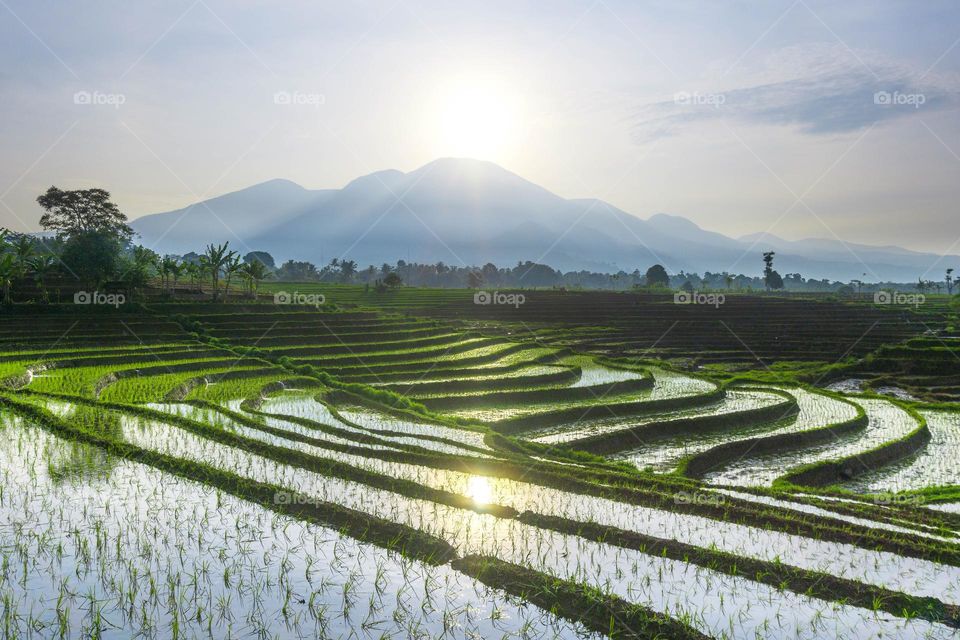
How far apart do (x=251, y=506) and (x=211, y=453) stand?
119 inches

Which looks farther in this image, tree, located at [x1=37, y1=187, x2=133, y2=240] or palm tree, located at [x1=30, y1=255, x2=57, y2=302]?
tree, located at [x1=37, y1=187, x2=133, y2=240]

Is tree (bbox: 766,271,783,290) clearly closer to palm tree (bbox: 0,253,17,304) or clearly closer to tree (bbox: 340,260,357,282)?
tree (bbox: 340,260,357,282)

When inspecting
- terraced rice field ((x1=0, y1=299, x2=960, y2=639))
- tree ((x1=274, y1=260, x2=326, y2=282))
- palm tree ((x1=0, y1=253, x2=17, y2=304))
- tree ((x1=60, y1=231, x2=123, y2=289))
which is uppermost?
tree ((x1=274, y1=260, x2=326, y2=282))

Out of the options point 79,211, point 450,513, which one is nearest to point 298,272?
Result: point 79,211

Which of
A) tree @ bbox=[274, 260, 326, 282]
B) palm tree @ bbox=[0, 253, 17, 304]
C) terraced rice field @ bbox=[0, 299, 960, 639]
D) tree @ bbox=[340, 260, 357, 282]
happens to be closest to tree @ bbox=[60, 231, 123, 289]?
palm tree @ bbox=[0, 253, 17, 304]

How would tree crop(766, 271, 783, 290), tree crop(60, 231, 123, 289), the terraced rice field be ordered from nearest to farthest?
the terraced rice field → tree crop(60, 231, 123, 289) → tree crop(766, 271, 783, 290)

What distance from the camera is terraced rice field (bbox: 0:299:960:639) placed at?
6121 millimetres

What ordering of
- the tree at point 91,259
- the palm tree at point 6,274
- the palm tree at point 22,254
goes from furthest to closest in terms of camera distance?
the tree at point 91,259, the palm tree at point 22,254, the palm tree at point 6,274

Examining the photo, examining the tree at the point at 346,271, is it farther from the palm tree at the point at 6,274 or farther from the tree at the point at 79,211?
the palm tree at the point at 6,274

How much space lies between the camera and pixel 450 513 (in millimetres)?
8961

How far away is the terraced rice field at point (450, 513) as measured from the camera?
612 cm

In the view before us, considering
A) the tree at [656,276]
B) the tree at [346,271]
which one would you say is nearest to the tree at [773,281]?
the tree at [656,276]

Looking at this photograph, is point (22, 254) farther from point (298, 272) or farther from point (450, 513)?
point (298, 272)

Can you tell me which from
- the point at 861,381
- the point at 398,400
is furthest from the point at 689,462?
the point at 861,381
